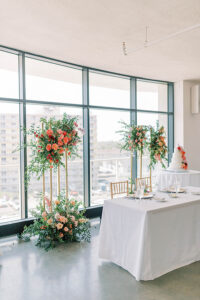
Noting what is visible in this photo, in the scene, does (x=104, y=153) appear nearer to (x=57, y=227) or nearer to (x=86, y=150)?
(x=86, y=150)

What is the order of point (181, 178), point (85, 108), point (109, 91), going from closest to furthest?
point (85, 108) < point (181, 178) < point (109, 91)

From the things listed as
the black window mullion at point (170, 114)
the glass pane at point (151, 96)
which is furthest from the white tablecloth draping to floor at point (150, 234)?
the black window mullion at point (170, 114)

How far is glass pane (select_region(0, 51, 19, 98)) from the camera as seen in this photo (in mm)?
4434

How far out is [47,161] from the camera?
4043mm

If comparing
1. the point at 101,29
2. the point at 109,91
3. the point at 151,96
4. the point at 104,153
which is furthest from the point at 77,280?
the point at 151,96

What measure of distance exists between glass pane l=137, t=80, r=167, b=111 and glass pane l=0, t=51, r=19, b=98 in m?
2.97

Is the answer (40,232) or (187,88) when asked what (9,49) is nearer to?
(40,232)

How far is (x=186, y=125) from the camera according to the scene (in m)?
6.99

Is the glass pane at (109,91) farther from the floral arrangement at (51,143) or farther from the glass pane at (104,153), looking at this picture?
the floral arrangement at (51,143)

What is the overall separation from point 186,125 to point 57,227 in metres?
4.45

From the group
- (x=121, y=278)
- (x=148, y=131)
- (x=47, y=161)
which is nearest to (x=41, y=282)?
(x=121, y=278)

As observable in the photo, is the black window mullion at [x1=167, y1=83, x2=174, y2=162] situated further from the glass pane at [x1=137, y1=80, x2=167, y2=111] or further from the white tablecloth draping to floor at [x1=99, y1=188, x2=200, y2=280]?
the white tablecloth draping to floor at [x1=99, y1=188, x2=200, y2=280]

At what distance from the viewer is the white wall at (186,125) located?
274 inches

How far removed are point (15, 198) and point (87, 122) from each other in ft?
6.48
